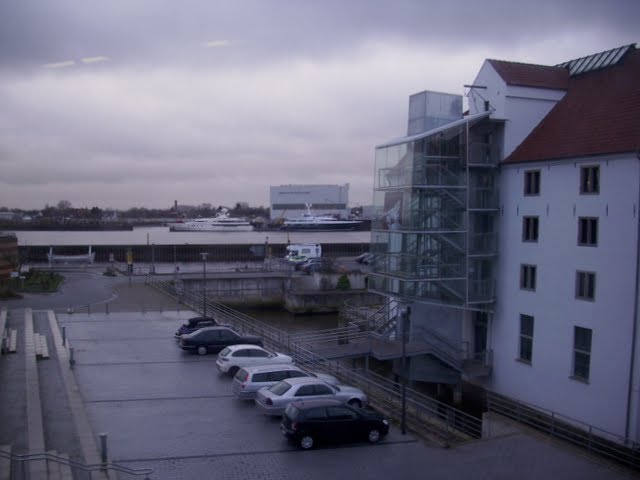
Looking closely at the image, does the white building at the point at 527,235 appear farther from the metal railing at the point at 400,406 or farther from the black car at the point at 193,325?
the black car at the point at 193,325

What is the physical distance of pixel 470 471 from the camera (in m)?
12.8

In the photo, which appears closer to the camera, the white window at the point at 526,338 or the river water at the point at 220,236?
the white window at the point at 526,338

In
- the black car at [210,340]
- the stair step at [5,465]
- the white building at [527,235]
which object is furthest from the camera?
the black car at [210,340]

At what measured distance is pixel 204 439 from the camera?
13859 millimetres

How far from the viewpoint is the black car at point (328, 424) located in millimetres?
13375

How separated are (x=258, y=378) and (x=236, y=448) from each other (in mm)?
3505

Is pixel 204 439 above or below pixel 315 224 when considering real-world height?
below

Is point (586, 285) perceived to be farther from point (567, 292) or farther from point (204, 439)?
point (204, 439)

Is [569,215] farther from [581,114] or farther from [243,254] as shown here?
[243,254]

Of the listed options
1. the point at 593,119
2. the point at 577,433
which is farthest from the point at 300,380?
the point at 593,119

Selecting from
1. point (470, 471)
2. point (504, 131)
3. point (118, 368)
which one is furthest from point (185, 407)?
point (504, 131)

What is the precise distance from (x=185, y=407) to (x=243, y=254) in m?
54.6

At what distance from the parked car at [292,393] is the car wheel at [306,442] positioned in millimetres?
1808

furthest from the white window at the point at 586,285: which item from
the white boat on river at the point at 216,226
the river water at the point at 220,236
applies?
the white boat on river at the point at 216,226
